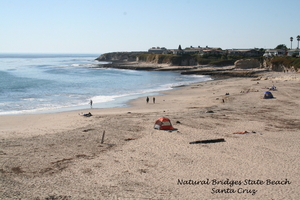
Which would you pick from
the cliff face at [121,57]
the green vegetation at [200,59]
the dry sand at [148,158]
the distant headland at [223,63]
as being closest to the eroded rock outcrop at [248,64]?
the distant headland at [223,63]

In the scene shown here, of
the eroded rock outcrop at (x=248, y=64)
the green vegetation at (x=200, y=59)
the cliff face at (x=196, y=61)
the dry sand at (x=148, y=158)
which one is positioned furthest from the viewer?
the green vegetation at (x=200, y=59)

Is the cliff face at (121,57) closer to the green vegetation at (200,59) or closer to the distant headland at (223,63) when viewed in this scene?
the distant headland at (223,63)

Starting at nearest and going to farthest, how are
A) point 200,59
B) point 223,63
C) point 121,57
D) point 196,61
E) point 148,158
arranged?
point 148,158 → point 223,63 → point 200,59 → point 196,61 → point 121,57

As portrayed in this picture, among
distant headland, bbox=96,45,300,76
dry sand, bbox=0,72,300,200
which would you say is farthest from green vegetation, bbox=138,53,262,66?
dry sand, bbox=0,72,300,200

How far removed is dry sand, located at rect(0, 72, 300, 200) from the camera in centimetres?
1116

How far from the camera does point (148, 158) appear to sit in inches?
567

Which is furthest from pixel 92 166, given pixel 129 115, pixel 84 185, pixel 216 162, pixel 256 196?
pixel 129 115

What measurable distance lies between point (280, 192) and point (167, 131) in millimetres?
9057

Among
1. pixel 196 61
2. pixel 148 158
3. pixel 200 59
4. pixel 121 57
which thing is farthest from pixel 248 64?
pixel 121 57

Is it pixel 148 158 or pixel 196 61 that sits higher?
pixel 196 61

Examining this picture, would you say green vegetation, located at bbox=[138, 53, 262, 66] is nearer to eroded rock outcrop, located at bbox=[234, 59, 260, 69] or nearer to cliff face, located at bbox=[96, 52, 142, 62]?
eroded rock outcrop, located at bbox=[234, 59, 260, 69]

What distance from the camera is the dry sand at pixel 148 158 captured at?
11164 mm

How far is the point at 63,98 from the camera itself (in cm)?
3759

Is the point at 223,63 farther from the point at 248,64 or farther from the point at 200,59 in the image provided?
the point at 248,64
